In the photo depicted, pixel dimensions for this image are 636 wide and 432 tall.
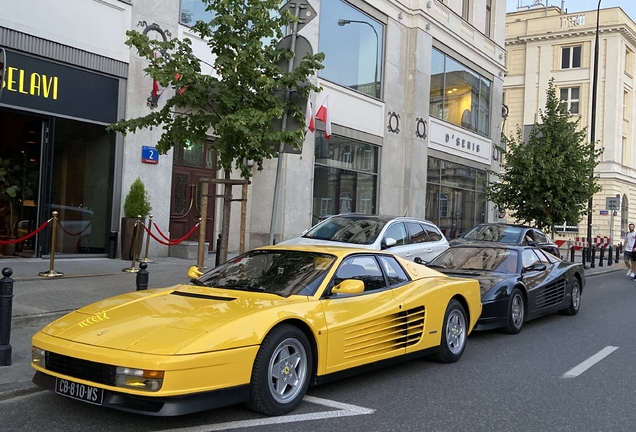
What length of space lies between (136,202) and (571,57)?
157ft

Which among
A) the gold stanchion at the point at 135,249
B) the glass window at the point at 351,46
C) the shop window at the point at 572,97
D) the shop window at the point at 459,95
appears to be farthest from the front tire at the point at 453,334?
the shop window at the point at 572,97

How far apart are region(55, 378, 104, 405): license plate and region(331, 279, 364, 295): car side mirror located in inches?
84.7

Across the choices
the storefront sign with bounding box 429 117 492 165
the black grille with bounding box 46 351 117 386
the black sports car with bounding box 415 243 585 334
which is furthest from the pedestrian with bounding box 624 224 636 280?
the black grille with bounding box 46 351 117 386

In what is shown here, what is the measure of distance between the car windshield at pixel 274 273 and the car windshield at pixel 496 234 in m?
10.3

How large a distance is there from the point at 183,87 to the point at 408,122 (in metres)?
14.9

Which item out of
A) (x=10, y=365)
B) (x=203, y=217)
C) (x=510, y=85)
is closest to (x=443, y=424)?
(x=10, y=365)

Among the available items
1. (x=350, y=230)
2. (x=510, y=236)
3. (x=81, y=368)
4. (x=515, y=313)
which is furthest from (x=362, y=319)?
(x=510, y=236)

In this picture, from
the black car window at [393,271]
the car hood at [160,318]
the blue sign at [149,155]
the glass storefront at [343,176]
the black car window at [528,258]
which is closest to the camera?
the car hood at [160,318]

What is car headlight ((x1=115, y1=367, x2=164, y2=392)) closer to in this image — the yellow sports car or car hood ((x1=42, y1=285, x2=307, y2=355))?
the yellow sports car

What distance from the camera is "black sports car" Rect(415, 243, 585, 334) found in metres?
8.66

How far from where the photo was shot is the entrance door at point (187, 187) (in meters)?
15.9

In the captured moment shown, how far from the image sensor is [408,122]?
74.5ft

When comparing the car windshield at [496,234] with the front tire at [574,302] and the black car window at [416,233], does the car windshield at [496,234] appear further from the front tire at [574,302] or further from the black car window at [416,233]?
the front tire at [574,302]

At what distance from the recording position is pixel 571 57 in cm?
5222
